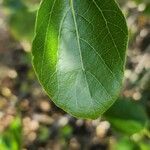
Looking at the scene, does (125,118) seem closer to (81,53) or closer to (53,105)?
(81,53)

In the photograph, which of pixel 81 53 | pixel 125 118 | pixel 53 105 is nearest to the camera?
pixel 81 53

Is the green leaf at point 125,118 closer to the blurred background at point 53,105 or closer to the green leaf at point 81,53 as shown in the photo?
the blurred background at point 53,105

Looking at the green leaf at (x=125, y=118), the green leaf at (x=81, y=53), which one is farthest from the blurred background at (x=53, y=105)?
the green leaf at (x=81, y=53)

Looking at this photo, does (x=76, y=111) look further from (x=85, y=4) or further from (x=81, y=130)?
(x=81, y=130)

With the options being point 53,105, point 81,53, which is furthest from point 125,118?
→ point 53,105

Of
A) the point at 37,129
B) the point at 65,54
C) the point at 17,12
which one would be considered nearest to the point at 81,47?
the point at 65,54

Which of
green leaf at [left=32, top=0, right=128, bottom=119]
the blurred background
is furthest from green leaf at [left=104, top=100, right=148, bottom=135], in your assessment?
green leaf at [left=32, top=0, right=128, bottom=119]
